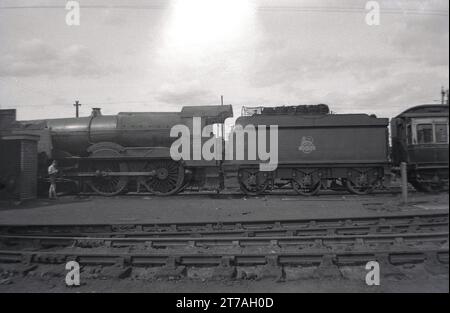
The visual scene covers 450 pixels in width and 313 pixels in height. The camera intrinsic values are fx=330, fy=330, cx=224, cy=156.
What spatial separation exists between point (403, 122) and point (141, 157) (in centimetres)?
966

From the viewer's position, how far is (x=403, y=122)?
38.8 feet

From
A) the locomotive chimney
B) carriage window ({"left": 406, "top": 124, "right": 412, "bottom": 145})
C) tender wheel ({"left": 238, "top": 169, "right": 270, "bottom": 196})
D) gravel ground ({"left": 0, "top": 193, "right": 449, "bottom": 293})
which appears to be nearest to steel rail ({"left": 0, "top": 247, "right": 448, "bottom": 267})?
gravel ground ({"left": 0, "top": 193, "right": 449, "bottom": 293})

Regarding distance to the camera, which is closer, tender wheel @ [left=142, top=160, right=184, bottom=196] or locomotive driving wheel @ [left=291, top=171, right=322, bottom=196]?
locomotive driving wheel @ [left=291, top=171, right=322, bottom=196]

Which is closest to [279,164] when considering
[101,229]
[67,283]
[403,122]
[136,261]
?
[403,122]

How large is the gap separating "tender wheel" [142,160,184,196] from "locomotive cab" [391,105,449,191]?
8.04 metres

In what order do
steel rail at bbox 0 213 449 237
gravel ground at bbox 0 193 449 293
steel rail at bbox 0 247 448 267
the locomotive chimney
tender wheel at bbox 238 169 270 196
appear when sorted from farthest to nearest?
the locomotive chimney < tender wheel at bbox 238 169 270 196 < steel rail at bbox 0 213 449 237 < steel rail at bbox 0 247 448 267 < gravel ground at bbox 0 193 449 293

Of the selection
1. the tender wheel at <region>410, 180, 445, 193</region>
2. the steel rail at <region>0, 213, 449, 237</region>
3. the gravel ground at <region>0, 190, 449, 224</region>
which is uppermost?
the tender wheel at <region>410, 180, 445, 193</region>

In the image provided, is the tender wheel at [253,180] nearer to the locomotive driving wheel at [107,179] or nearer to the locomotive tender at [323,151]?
the locomotive tender at [323,151]

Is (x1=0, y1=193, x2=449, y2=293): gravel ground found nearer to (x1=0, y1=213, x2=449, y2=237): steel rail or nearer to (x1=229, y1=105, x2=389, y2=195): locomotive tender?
(x1=0, y1=213, x2=449, y2=237): steel rail

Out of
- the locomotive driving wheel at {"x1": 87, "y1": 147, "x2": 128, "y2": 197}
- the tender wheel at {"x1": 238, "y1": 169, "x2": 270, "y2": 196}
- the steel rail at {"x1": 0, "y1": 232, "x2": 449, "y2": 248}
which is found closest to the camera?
the steel rail at {"x1": 0, "y1": 232, "x2": 449, "y2": 248}

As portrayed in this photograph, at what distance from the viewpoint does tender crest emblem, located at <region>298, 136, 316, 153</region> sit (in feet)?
39.3

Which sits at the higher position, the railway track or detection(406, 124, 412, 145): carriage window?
detection(406, 124, 412, 145): carriage window

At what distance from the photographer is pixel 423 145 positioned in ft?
35.9

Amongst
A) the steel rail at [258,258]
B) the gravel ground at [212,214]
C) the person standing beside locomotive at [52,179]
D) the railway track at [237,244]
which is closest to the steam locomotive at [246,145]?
the person standing beside locomotive at [52,179]
